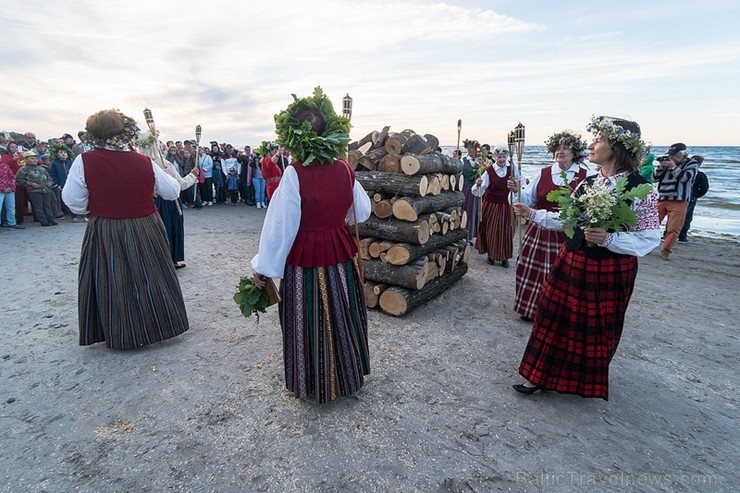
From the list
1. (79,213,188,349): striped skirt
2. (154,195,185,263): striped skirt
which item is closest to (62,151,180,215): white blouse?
(79,213,188,349): striped skirt

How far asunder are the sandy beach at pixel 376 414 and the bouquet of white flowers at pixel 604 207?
4.51 feet

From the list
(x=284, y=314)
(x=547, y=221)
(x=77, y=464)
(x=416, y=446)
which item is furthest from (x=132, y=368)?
(x=547, y=221)

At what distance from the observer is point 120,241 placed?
3.57m

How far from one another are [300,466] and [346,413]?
57 cm

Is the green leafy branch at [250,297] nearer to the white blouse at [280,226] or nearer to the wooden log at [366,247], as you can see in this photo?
the white blouse at [280,226]

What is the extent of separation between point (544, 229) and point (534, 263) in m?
0.39

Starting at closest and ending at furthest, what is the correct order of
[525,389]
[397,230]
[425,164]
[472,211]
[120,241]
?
1. [525,389]
2. [120,241]
3. [397,230]
4. [425,164]
5. [472,211]

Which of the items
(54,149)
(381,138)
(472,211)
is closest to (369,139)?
(381,138)

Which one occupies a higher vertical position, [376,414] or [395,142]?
[395,142]

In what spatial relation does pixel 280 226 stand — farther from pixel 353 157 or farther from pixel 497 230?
pixel 497 230

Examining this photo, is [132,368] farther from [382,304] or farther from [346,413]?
[382,304]

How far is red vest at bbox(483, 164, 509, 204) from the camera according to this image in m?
6.53

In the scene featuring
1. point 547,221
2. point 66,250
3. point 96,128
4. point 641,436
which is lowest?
point 641,436

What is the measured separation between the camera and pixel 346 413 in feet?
9.45
